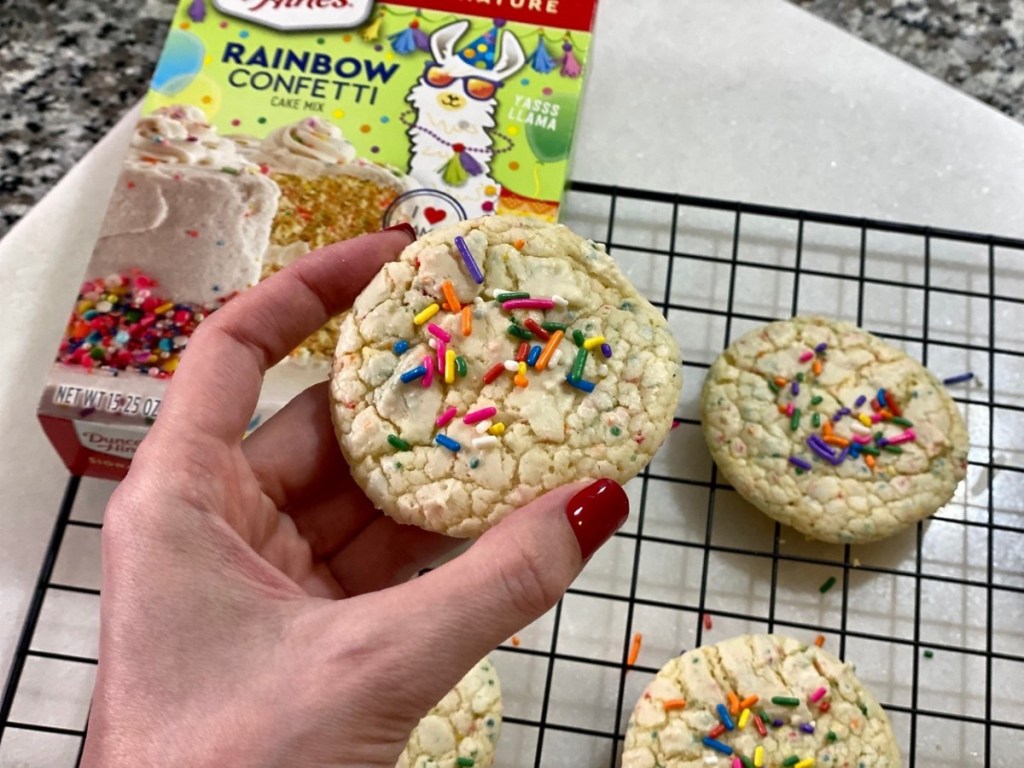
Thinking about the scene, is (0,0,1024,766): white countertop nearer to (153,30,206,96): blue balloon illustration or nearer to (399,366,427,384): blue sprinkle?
(153,30,206,96): blue balloon illustration

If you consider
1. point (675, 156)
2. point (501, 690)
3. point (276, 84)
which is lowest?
point (501, 690)

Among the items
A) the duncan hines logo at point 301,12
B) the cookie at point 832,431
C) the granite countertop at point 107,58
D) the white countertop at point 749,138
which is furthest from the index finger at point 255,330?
the granite countertop at point 107,58

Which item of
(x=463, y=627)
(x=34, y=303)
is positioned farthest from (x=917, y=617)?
(x=34, y=303)

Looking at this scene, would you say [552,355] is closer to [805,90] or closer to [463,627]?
[463,627]

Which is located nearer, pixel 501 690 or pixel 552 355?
pixel 552 355

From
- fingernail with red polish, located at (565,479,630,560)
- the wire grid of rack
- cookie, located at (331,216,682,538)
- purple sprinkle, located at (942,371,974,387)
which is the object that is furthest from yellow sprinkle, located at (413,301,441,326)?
purple sprinkle, located at (942,371,974,387)

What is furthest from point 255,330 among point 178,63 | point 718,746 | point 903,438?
point 903,438

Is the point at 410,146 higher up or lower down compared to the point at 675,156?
higher up
